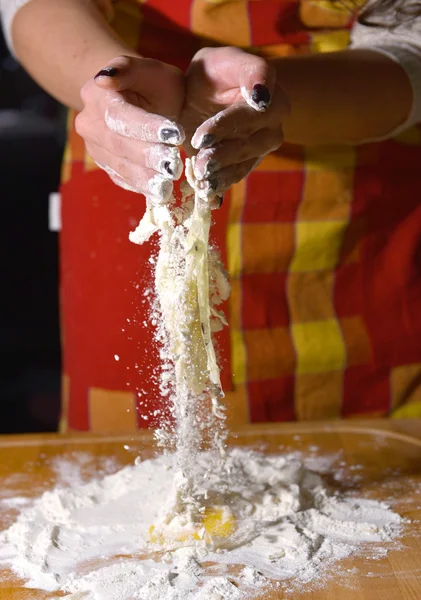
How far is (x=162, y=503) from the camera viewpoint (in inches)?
37.2

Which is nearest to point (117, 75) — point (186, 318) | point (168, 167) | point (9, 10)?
point (168, 167)

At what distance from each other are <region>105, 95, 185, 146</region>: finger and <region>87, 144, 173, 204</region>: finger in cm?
3

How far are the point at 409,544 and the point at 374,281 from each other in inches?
21.4

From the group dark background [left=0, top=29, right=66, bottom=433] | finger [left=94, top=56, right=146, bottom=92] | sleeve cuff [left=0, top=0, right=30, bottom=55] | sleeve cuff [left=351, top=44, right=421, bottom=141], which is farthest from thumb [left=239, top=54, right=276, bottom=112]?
dark background [left=0, top=29, right=66, bottom=433]

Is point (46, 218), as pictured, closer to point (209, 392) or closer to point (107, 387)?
point (107, 387)

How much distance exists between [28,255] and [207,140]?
5.34 feet

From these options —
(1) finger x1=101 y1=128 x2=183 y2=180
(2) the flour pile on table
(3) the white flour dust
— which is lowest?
(2) the flour pile on table

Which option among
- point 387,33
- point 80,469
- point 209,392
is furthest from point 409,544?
point 387,33

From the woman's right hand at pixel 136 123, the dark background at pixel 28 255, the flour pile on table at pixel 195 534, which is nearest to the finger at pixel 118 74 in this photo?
the woman's right hand at pixel 136 123

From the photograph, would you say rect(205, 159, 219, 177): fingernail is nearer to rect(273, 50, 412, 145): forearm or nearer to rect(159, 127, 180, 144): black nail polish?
rect(159, 127, 180, 144): black nail polish

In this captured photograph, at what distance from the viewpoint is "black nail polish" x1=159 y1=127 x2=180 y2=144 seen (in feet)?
2.38

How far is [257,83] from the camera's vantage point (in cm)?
76

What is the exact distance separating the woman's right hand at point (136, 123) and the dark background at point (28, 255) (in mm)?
1379

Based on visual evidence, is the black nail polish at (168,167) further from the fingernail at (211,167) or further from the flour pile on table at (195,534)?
the flour pile on table at (195,534)
